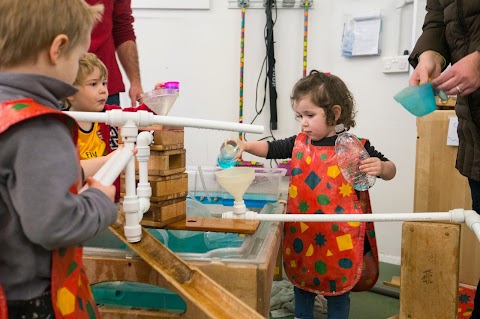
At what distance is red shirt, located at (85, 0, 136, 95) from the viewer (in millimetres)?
1896

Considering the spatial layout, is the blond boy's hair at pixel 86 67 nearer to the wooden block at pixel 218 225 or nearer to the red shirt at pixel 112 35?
the red shirt at pixel 112 35

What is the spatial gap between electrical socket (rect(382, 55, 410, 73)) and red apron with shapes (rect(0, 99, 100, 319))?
2148mm

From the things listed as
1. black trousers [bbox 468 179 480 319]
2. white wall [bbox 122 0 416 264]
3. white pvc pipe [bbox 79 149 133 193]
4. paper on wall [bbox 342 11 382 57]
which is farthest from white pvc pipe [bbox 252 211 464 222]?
paper on wall [bbox 342 11 382 57]

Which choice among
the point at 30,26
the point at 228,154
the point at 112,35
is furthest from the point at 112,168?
the point at 112,35

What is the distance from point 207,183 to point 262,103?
0.98m

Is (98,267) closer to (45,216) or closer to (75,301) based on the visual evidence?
(75,301)

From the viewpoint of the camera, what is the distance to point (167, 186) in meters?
1.34

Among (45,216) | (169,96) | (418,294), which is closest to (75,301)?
(45,216)

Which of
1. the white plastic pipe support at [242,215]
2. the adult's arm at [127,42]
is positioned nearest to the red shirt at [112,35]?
the adult's arm at [127,42]

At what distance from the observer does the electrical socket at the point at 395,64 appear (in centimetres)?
252

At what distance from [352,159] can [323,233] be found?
0.88ft

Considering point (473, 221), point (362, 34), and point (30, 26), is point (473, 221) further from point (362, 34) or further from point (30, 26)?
point (362, 34)

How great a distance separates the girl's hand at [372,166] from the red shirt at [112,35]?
106cm

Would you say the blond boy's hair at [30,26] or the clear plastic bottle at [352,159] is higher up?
the blond boy's hair at [30,26]
